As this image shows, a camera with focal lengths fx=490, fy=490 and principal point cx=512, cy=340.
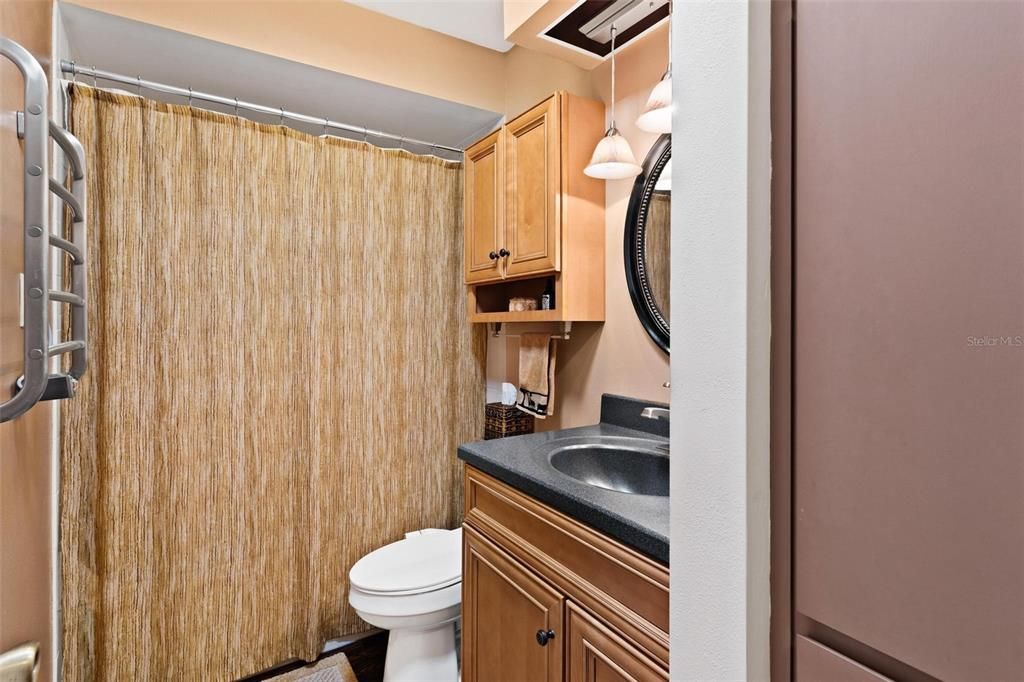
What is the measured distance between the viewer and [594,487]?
104 centimetres

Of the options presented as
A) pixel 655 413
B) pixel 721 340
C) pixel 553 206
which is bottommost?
pixel 655 413

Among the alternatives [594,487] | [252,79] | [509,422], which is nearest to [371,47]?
[252,79]

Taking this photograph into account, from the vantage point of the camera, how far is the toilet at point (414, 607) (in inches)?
60.9

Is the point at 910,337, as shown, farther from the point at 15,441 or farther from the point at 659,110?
the point at 15,441

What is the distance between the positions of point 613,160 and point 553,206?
24 cm

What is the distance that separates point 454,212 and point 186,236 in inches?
40.4

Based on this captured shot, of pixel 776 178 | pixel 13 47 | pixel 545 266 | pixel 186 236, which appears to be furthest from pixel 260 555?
pixel 776 178

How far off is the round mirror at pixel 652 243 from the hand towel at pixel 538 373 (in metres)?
0.40

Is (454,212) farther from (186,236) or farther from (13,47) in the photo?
(13,47)

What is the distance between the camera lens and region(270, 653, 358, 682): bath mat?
5.84 feet

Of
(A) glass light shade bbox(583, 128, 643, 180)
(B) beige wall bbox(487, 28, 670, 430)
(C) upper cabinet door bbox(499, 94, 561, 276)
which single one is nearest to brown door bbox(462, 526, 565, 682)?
(B) beige wall bbox(487, 28, 670, 430)

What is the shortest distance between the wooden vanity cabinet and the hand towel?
52 cm

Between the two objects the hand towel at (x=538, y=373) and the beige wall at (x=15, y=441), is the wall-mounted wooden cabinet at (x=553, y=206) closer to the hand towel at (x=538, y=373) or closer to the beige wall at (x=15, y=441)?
the hand towel at (x=538, y=373)

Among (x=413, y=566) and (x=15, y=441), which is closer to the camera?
(x=15, y=441)
